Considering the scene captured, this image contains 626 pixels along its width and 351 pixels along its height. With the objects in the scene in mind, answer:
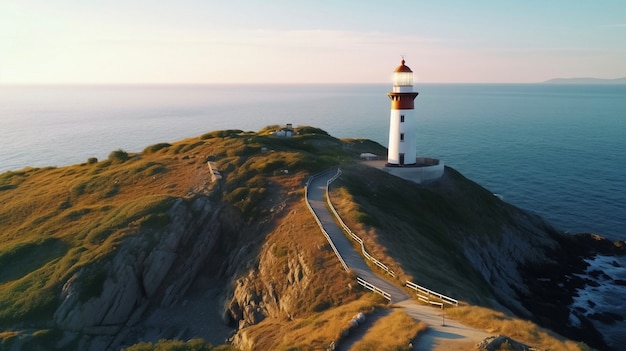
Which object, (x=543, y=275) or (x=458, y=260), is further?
(x=543, y=275)

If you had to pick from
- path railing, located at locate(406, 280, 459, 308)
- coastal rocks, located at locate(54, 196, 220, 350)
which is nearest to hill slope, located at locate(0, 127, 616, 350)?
coastal rocks, located at locate(54, 196, 220, 350)

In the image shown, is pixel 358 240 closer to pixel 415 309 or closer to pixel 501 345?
pixel 415 309

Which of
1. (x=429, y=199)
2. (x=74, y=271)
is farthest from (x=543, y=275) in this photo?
(x=74, y=271)

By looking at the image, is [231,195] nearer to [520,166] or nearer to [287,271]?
[287,271]

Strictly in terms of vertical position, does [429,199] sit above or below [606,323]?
above

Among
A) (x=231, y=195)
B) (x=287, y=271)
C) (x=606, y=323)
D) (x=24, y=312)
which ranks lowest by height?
(x=606, y=323)

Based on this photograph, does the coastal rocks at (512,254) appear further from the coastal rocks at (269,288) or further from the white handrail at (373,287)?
the coastal rocks at (269,288)

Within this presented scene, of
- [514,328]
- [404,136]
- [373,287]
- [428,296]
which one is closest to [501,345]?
[514,328]

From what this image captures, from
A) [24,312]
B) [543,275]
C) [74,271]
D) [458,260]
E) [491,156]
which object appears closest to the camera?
[24,312]

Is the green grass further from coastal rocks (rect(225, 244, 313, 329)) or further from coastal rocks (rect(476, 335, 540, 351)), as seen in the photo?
coastal rocks (rect(476, 335, 540, 351))
